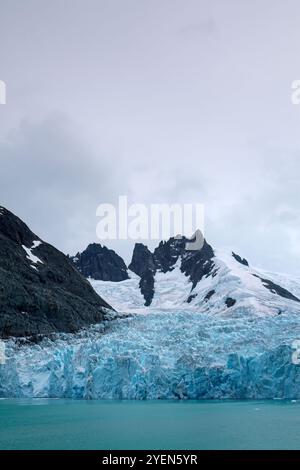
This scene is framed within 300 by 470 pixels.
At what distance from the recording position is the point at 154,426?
29.3m

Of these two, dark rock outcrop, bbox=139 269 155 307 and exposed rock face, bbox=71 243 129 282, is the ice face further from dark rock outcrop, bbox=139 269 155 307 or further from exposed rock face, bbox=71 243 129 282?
exposed rock face, bbox=71 243 129 282

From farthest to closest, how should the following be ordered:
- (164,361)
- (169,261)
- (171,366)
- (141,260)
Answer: (141,260) < (169,261) < (164,361) < (171,366)

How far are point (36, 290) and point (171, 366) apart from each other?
3933 centimetres

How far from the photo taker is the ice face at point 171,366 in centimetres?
4403

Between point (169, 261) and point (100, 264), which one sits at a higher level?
point (169, 261)

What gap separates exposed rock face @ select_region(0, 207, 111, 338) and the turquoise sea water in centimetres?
3033

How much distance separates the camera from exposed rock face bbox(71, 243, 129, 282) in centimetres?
18475

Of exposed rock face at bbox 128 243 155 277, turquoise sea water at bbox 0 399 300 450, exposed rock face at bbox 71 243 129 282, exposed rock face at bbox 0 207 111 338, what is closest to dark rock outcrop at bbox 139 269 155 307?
exposed rock face at bbox 128 243 155 277

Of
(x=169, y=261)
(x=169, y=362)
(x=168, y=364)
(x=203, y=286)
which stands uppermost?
(x=169, y=261)

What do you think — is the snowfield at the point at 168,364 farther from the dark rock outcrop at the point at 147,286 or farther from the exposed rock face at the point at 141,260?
the exposed rock face at the point at 141,260

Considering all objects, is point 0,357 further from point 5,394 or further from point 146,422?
point 146,422

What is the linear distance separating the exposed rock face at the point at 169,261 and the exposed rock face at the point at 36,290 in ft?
183

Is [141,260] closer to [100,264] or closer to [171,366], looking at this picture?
[100,264]

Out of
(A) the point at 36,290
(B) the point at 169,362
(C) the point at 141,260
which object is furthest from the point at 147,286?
(B) the point at 169,362
